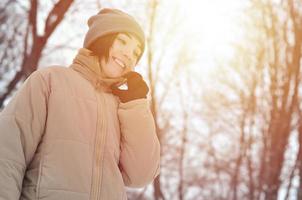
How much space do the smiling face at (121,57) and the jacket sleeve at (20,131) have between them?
0.33 metres

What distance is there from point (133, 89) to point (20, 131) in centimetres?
58

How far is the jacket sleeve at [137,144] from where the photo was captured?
2188 millimetres

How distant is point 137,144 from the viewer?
2189 mm

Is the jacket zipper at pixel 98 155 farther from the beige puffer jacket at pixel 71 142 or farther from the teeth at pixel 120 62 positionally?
the teeth at pixel 120 62

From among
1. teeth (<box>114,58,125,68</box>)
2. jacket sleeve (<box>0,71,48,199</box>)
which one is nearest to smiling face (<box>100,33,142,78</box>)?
teeth (<box>114,58,125,68</box>)

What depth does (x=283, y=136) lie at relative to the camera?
10.1 metres

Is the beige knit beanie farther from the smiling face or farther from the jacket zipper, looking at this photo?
the jacket zipper

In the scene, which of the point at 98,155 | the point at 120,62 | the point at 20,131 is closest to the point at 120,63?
the point at 120,62

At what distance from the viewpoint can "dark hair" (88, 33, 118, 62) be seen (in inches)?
90.2

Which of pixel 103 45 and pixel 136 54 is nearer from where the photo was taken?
pixel 103 45

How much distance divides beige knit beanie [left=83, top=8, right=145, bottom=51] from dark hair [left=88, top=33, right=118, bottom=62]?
0.06 feet

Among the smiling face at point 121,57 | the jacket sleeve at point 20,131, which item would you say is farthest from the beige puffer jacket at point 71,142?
the smiling face at point 121,57

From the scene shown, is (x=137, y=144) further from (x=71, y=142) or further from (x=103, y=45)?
(x=103, y=45)

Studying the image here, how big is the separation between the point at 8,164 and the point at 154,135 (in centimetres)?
67
